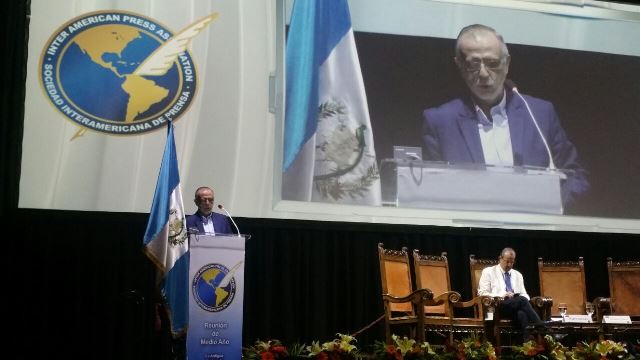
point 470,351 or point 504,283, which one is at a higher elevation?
point 504,283

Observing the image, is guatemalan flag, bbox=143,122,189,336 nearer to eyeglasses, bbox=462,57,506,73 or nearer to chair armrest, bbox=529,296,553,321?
chair armrest, bbox=529,296,553,321

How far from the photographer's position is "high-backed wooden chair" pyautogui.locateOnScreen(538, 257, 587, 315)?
6.67m

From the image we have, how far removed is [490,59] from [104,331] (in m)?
3.84

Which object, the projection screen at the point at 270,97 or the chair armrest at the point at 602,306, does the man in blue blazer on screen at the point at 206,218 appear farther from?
the chair armrest at the point at 602,306

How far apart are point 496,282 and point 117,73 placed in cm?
334

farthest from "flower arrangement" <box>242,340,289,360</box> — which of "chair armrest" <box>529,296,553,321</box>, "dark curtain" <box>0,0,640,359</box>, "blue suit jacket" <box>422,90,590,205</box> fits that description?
"blue suit jacket" <box>422,90,590,205</box>

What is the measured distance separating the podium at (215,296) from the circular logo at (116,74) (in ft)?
5.58

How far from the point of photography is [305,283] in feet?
21.5

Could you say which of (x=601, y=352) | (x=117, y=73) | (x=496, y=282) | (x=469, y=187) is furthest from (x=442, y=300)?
(x=117, y=73)

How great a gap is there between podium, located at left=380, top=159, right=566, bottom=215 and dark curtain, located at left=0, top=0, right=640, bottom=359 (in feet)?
0.78

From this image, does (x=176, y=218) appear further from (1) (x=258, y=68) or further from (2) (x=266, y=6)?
(2) (x=266, y=6)

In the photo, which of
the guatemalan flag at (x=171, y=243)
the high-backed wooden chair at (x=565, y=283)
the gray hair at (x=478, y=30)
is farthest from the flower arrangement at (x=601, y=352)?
the gray hair at (x=478, y=30)

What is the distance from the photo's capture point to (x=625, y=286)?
675 cm

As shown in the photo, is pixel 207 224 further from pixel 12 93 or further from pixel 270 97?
pixel 12 93
